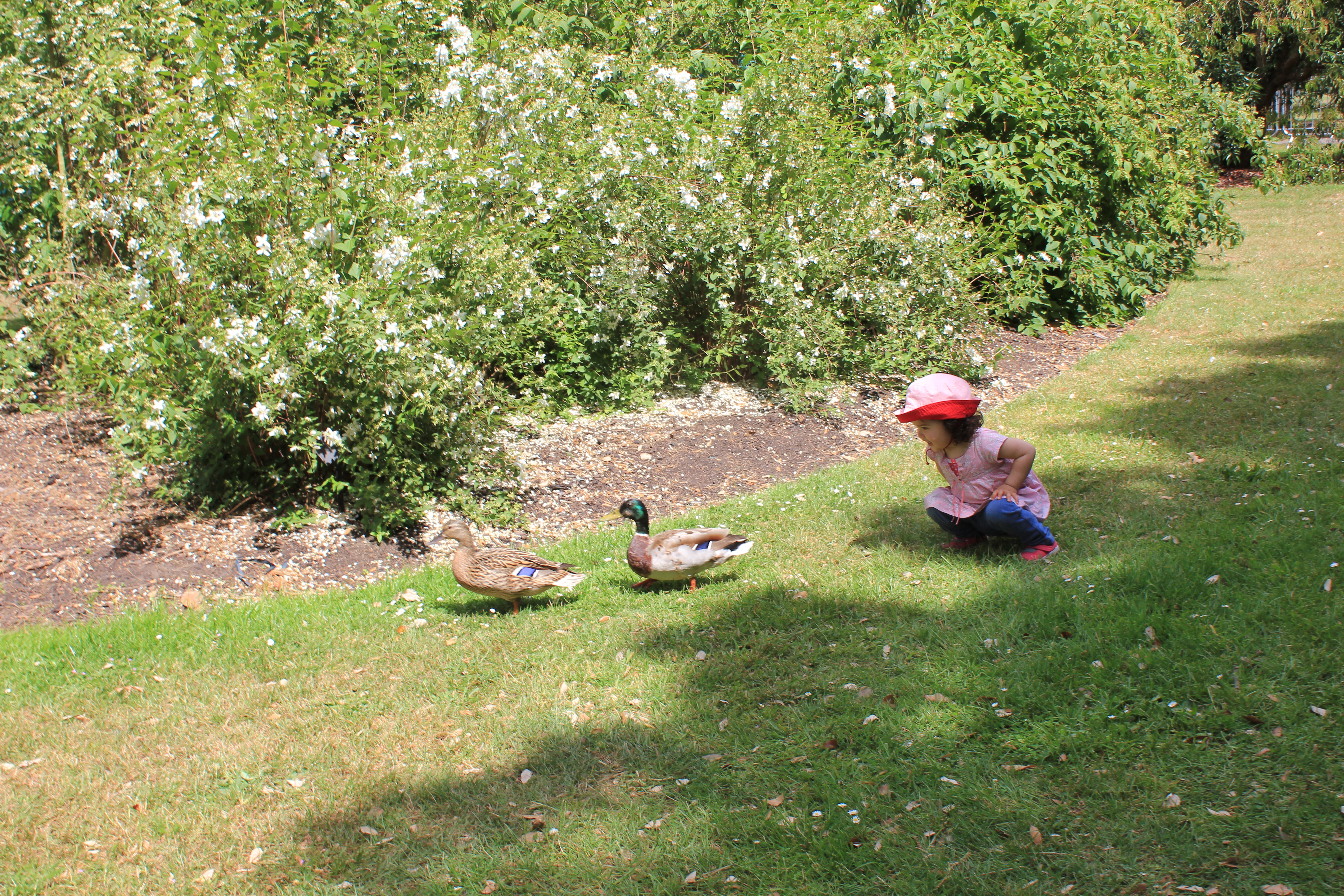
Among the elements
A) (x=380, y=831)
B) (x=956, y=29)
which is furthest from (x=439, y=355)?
(x=956, y=29)

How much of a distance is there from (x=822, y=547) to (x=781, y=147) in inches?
172

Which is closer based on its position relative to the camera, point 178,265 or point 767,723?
point 767,723

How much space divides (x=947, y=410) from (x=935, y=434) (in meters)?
0.18

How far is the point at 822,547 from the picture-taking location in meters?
5.29

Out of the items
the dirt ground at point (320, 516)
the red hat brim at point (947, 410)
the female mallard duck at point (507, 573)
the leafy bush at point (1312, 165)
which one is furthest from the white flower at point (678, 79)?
the leafy bush at point (1312, 165)

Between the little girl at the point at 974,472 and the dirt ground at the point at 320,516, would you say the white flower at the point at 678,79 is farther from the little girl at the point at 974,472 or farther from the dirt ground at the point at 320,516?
the little girl at the point at 974,472

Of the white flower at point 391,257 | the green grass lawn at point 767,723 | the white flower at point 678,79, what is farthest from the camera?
the white flower at point 678,79

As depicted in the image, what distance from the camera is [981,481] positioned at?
4.83 metres

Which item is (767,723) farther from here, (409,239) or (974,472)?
(409,239)

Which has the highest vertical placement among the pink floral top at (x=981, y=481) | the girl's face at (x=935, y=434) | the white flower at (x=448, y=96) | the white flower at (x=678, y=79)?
the white flower at (x=678, y=79)

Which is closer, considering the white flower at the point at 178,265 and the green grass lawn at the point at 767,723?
the green grass lawn at the point at 767,723

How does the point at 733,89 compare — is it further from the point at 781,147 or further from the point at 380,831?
the point at 380,831

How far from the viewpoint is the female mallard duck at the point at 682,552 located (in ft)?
15.7

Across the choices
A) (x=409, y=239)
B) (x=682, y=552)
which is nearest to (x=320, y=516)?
(x=409, y=239)
